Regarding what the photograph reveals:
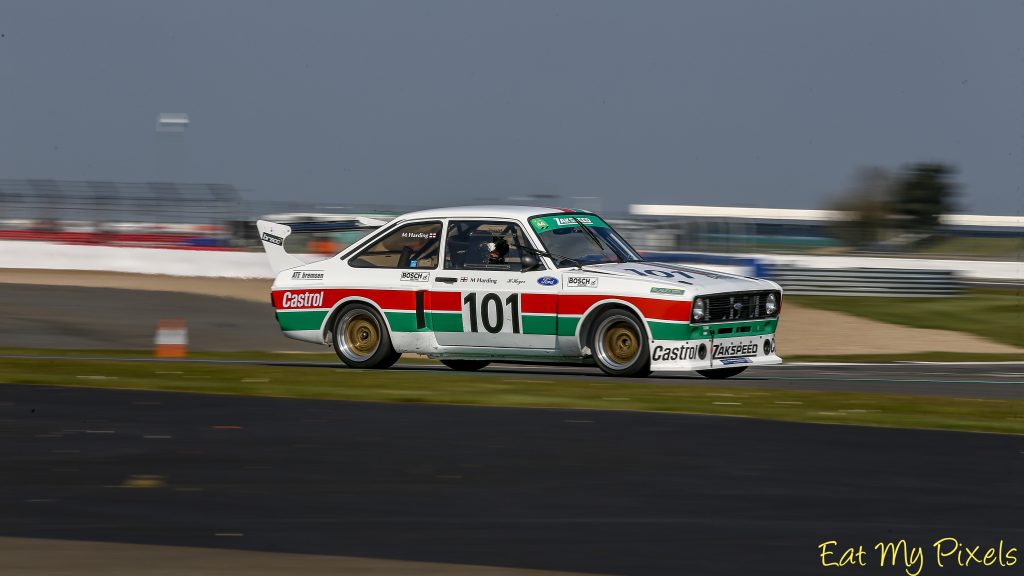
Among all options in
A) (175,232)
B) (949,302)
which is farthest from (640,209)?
(949,302)

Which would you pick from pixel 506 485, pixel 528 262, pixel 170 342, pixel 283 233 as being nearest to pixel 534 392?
pixel 528 262

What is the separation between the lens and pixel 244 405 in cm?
1027

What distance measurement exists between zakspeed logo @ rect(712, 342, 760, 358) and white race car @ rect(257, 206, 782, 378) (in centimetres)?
1

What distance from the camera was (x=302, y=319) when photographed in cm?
1403

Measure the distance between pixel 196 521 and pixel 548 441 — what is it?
286 cm

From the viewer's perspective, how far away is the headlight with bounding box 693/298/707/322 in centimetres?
1211

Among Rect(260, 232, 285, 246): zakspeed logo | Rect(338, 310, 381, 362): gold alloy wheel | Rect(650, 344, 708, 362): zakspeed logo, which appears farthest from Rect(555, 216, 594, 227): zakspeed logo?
Rect(260, 232, 285, 246): zakspeed logo

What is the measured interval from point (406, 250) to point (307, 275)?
109cm

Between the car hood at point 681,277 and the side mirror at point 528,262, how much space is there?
0.42 m

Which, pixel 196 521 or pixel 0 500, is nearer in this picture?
pixel 196 521

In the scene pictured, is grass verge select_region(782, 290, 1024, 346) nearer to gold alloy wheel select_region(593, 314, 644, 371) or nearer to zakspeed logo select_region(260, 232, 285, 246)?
gold alloy wheel select_region(593, 314, 644, 371)

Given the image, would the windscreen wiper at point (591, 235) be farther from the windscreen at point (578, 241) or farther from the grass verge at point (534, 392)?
the grass verge at point (534, 392)

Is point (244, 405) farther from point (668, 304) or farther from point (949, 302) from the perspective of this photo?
point (949, 302)

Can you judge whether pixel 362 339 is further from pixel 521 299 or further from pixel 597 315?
pixel 597 315
